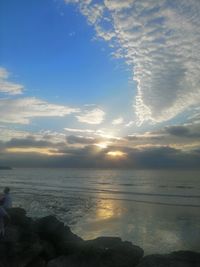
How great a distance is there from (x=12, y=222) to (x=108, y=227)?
28.1ft

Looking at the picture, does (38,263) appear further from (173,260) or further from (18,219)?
(173,260)

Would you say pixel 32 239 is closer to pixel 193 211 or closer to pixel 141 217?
pixel 141 217

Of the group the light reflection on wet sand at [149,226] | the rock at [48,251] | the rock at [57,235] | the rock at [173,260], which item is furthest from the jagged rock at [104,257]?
the light reflection on wet sand at [149,226]

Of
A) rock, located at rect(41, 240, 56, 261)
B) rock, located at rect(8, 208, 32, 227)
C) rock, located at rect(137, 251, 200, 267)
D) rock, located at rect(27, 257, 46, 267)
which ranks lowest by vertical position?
rock, located at rect(27, 257, 46, 267)

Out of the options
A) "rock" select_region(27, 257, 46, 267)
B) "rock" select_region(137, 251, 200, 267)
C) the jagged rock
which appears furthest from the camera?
"rock" select_region(27, 257, 46, 267)

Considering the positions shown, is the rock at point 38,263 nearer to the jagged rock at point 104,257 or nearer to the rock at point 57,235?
the rock at point 57,235

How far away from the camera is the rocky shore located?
36.6ft

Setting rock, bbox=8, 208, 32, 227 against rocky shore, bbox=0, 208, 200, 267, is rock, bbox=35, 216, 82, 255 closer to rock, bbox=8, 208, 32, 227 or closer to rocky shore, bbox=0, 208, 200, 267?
rocky shore, bbox=0, 208, 200, 267

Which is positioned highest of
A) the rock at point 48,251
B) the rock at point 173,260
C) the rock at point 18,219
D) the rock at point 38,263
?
the rock at point 18,219

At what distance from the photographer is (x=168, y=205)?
3338 centimetres

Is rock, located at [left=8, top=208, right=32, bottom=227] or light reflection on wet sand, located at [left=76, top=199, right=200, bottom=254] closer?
rock, located at [left=8, top=208, right=32, bottom=227]

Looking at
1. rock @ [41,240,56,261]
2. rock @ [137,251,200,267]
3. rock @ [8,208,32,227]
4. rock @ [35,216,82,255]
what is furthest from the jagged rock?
rock @ [8,208,32,227]

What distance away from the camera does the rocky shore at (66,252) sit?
11156mm

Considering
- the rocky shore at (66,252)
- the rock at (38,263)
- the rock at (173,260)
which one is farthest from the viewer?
the rock at (38,263)
